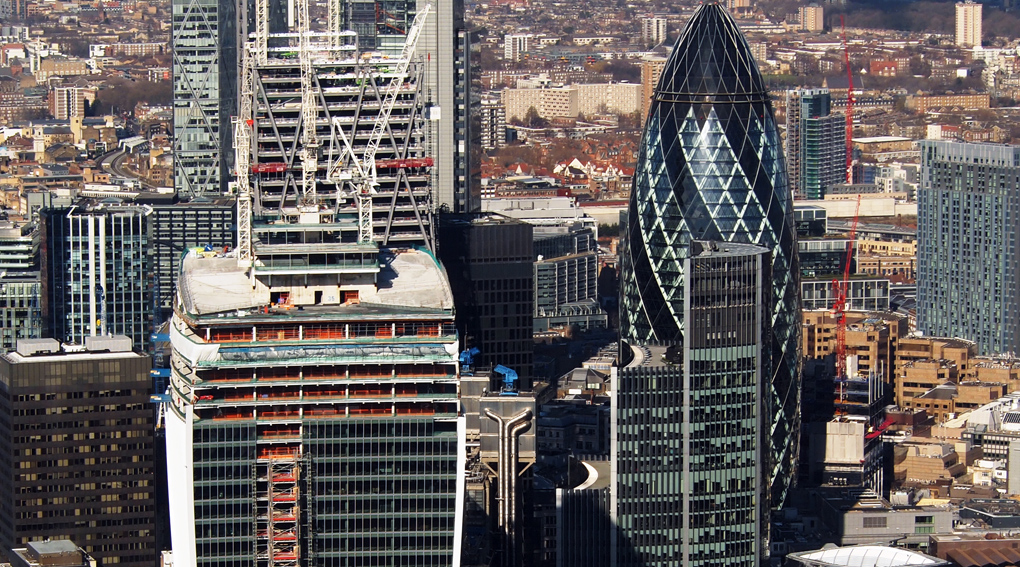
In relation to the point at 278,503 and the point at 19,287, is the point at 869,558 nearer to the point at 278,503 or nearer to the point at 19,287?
the point at 278,503

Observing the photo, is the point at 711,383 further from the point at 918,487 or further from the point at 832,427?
the point at 918,487

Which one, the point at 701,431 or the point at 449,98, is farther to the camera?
the point at 449,98

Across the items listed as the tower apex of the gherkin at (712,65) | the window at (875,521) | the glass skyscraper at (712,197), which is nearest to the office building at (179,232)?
the glass skyscraper at (712,197)

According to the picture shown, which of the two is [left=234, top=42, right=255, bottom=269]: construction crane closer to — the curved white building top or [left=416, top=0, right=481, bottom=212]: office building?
[left=416, top=0, right=481, bottom=212]: office building

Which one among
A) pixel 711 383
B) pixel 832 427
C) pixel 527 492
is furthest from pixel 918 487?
pixel 711 383

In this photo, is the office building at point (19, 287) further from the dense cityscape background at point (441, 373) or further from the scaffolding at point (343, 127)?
the scaffolding at point (343, 127)

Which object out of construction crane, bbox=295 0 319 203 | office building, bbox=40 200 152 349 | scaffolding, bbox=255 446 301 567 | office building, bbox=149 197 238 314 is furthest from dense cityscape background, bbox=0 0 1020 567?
construction crane, bbox=295 0 319 203

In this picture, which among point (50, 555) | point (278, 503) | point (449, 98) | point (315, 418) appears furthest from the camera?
point (449, 98)

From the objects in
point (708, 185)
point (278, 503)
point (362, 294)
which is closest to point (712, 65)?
point (708, 185)
